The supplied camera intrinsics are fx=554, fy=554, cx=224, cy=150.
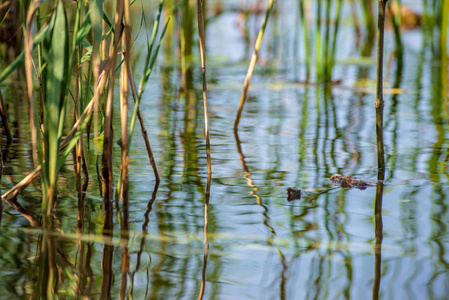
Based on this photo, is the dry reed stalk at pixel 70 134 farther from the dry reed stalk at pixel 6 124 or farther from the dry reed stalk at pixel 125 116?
the dry reed stalk at pixel 6 124

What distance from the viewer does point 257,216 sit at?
1092 millimetres

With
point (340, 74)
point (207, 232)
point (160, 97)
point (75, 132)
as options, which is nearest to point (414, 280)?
point (207, 232)

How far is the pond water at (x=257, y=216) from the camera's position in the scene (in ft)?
2.67

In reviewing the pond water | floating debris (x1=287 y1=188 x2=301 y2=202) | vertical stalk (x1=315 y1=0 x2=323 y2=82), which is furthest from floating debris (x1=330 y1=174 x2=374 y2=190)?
vertical stalk (x1=315 y1=0 x2=323 y2=82)

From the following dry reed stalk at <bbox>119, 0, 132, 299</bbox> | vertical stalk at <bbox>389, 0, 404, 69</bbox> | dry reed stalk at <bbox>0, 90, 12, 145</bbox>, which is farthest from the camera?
vertical stalk at <bbox>389, 0, 404, 69</bbox>

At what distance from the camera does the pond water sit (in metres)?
0.81

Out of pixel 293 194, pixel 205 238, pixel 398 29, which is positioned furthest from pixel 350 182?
pixel 398 29

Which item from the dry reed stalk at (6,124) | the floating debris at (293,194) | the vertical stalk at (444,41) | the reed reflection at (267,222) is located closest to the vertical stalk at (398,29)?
the vertical stalk at (444,41)

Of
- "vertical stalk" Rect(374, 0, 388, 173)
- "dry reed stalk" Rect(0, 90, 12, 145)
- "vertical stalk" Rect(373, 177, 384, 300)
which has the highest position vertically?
"vertical stalk" Rect(374, 0, 388, 173)

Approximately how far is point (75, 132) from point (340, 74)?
237cm

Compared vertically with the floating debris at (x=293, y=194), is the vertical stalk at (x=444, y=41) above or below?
above

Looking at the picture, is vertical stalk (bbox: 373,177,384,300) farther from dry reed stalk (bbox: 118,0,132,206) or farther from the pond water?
dry reed stalk (bbox: 118,0,132,206)

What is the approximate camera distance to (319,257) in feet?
2.96

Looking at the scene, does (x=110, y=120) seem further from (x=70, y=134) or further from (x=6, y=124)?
(x=6, y=124)
